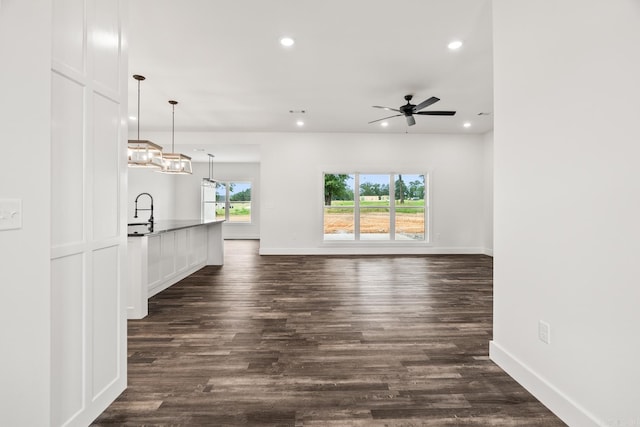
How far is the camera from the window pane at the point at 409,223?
25.6 feet

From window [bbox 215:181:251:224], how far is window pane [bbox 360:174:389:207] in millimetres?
5572

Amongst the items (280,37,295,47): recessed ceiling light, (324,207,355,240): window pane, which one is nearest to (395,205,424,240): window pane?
(324,207,355,240): window pane

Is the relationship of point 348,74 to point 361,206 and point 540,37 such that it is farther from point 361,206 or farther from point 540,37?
point 361,206

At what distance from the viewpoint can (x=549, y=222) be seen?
5.69ft

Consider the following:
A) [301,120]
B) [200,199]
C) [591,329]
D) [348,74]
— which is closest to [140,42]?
[348,74]

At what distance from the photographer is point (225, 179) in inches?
463

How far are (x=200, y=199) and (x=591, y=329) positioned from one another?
11.5 metres

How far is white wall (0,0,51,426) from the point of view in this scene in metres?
1.14

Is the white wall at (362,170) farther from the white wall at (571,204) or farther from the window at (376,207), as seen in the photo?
the white wall at (571,204)

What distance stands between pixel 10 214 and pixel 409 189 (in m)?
7.49

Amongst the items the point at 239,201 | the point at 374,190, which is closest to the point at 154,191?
the point at 239,201

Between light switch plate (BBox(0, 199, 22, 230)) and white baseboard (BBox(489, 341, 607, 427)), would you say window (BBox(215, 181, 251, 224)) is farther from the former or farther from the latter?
light switch plate (BBox(0, 199, 22, 230))

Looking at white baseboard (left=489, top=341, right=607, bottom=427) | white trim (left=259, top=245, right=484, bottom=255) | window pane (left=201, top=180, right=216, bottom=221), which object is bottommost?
white baseboard (left=489, top=341, right=607, bottom=427)

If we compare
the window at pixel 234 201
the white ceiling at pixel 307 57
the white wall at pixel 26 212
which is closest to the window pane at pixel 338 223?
the white ceiling at pixel 307 57
